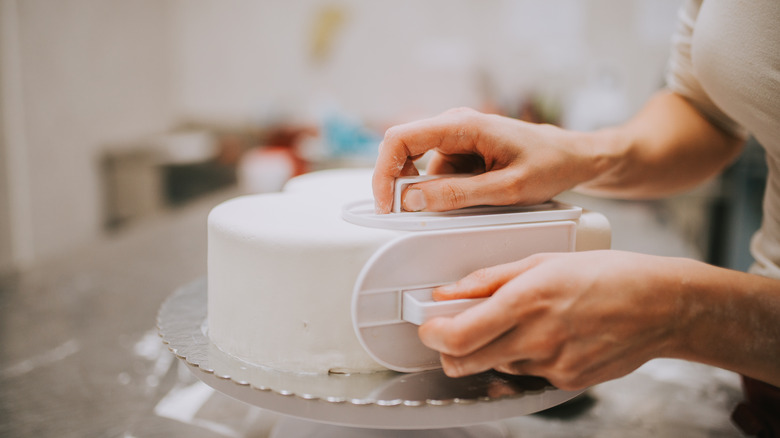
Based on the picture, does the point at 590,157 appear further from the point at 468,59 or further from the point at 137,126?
the point at 137,126

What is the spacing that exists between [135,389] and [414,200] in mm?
515

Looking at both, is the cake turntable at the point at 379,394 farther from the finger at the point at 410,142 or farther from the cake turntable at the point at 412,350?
the finger at the point at 410,142

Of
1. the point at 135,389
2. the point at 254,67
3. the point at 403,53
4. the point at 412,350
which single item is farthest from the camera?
the point at 254,67

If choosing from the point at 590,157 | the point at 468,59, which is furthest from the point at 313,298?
the point at 468,59

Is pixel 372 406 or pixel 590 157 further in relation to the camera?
pixel 590 157

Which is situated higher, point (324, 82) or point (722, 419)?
point (324, 82)

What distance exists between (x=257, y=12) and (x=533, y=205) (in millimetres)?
Answer: 2989

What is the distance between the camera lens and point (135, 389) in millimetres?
750

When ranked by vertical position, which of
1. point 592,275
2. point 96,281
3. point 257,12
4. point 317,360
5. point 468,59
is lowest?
point 96,281

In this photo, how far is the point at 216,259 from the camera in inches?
22.4

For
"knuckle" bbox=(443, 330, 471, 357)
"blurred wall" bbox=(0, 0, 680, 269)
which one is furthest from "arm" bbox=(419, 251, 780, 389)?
"blurred wall" bbox=(0, 0, 680, 269)

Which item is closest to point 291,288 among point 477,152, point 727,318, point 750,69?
point 477,152

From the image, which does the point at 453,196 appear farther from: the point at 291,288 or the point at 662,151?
the point at 662,151

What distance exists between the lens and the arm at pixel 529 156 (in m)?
0.54
